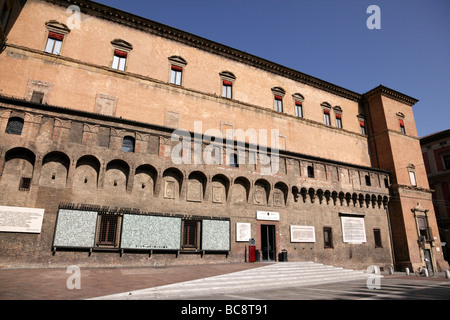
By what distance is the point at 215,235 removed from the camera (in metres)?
18.4

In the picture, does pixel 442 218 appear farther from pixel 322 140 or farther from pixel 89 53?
pixel 89 53

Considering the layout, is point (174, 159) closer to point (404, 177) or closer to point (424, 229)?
point (404, 177)

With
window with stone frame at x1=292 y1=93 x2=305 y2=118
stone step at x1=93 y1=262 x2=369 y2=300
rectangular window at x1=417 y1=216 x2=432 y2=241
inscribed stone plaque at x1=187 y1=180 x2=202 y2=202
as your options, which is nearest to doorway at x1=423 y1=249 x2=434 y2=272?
rectangular window at x1=417 y1=216 x2=432 y2=241

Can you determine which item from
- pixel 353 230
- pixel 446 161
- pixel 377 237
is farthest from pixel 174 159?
pixel 446 161

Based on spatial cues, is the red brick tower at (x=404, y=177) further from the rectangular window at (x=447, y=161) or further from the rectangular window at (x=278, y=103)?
the rectangular window at (x=278, y=103)

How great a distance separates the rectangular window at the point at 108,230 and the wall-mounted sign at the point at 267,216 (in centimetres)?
957

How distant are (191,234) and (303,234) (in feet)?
30.3

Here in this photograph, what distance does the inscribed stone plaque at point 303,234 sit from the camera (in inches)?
848

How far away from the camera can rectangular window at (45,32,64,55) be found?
740 inches

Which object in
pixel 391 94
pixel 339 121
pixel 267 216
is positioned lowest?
pixel 267 216

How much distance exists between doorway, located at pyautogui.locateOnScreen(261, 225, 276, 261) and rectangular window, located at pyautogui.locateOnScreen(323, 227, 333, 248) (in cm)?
529
